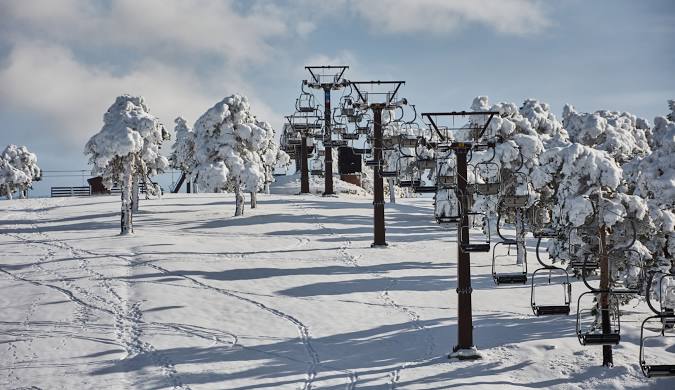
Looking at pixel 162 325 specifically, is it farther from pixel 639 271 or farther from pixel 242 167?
pixel 242 167

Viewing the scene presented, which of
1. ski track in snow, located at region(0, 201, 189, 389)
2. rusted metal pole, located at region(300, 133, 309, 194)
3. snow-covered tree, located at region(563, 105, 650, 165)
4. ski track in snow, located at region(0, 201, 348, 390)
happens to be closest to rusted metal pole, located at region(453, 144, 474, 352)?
ski track in snow, located at region(0, 201, 348, 390)

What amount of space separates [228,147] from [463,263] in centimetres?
2984

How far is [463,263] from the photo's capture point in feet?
86.9

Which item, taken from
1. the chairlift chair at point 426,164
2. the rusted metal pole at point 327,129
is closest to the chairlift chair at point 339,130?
the rusted metal pole at point 327,129

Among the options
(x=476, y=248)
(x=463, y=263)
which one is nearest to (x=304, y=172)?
(x=463, y=263)

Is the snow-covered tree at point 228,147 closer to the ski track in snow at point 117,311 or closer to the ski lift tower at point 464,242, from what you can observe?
the ski track in snow at point 117,311

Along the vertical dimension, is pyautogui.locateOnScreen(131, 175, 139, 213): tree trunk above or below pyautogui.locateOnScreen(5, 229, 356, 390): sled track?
above

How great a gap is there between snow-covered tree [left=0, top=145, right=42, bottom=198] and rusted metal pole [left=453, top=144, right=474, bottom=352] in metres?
63.6

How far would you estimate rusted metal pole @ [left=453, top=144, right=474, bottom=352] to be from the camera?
26.0 metres

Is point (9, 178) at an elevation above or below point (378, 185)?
above

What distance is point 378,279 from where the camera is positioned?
38.3 m

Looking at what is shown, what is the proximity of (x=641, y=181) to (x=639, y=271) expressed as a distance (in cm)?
359

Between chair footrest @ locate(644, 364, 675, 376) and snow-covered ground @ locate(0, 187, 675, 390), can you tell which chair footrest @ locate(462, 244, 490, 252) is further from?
chair footrest @ locate(644, 364, 675, 376)

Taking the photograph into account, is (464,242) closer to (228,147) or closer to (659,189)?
(659,189)
